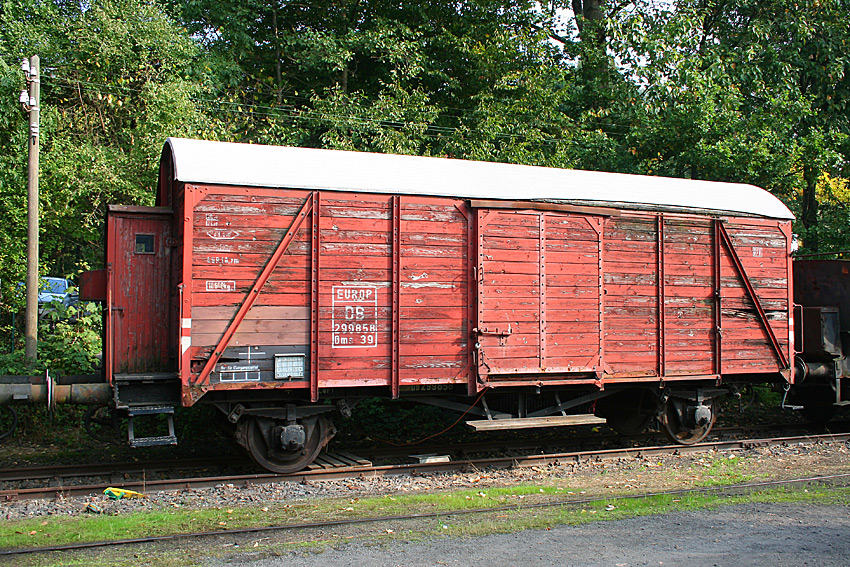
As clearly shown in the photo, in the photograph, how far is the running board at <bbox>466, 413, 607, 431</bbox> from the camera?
360 inches

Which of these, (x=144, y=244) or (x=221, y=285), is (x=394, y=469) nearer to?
(x=221, y=285)

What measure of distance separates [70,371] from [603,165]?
13.3 metres

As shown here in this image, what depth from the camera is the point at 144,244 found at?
8.64 metres

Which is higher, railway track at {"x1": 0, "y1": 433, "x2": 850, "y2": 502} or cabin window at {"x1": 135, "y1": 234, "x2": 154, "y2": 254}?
cabin window at {"x1": 135, "y1": 234, "x2": 154, "y2": 254}

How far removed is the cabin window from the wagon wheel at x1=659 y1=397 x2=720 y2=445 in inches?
303

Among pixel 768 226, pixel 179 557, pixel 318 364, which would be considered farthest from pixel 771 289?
pixel 179 557

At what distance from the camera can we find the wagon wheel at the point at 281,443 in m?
8.56

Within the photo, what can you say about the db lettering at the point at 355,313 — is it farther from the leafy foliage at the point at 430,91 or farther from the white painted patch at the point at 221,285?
the leafy foliage at the point at 430,91

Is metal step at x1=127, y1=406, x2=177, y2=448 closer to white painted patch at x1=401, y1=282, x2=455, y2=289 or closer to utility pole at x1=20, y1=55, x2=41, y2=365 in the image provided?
white painted patch at x1=401, y1=282, x2=455, y2=289

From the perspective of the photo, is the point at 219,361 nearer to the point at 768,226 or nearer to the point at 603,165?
the point at 768,226

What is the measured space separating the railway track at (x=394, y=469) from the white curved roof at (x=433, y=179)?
345cm

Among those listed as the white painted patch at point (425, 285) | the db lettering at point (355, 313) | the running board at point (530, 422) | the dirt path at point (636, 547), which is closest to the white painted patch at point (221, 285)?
the db lettering at point (355, 313)

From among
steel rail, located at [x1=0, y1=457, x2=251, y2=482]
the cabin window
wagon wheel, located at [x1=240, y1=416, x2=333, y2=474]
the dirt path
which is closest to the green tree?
the cabin window

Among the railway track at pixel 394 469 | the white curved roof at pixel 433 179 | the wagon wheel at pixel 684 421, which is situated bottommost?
the railway track at pixel 394 469
